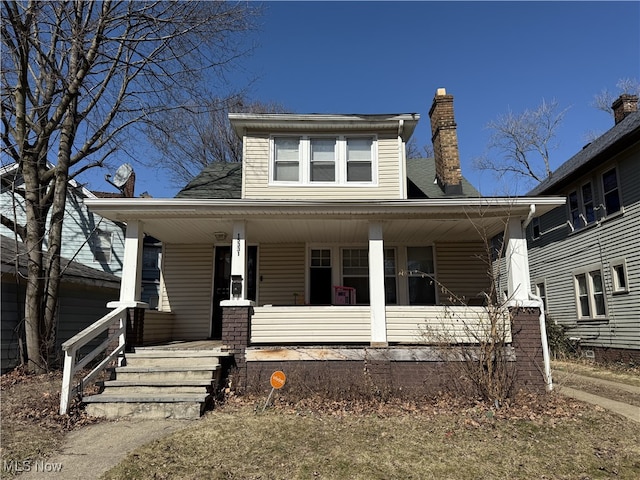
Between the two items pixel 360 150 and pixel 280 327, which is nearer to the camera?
pixel 280 327

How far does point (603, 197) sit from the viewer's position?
12641 mm

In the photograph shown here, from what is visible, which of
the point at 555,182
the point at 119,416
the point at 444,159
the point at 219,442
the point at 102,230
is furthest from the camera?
the point at 102,230

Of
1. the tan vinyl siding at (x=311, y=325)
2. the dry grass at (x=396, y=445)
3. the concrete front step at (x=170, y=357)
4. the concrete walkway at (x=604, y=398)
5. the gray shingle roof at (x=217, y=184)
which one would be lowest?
the dry grass at (x=396, y=445)

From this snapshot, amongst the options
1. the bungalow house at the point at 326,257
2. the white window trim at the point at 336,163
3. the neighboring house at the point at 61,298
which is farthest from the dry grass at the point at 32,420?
the white window trim at the point at 336,163

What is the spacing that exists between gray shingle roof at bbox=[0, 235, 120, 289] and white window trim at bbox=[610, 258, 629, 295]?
45.4 feet

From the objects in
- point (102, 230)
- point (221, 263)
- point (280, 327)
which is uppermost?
point (102, 230)

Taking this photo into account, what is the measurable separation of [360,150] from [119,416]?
6973mm

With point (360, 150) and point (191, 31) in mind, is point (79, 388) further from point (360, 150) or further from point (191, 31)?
point (191, 31)

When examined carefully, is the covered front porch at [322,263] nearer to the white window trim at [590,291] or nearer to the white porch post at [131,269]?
the white porch post at [131,269]

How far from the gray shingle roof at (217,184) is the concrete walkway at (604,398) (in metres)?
7.88

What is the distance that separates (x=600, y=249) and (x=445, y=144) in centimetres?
613

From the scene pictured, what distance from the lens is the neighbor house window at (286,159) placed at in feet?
32.0

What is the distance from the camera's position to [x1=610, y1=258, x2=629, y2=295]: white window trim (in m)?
11.5

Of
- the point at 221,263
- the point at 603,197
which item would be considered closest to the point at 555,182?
the point at 603,197
